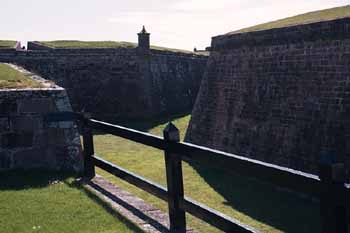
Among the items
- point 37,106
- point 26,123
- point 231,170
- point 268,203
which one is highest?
point 37,106

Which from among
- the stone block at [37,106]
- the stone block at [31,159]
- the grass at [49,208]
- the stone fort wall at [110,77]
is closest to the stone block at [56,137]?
the stone block at [31,159]

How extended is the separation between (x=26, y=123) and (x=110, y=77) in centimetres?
1631

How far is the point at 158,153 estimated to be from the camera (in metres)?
13.8

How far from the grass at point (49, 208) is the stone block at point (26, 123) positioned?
2.30 feet

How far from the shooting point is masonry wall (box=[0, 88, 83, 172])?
7164 millimetres

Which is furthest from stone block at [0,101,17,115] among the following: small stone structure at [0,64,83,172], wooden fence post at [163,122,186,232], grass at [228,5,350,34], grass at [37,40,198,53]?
grass at [37,40,198,53]

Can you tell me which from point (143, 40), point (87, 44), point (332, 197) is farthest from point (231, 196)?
point (87, 44)

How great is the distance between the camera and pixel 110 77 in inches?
922

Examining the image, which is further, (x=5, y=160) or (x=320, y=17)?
(x=320, y=17)

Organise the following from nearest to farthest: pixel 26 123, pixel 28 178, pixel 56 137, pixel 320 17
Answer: pixel 28 178 → pixel 26 123 → pixel 56 137 → pixel 320 17

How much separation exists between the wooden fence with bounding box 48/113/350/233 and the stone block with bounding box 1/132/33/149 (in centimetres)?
136

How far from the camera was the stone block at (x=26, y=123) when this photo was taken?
7203 millimetres

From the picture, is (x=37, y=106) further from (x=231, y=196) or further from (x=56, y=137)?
(x=231, y=196)

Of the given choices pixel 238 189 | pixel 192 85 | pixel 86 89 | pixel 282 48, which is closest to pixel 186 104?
pixel 192 85
